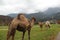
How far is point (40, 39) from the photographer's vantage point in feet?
77.0

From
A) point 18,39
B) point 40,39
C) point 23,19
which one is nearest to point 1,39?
point 18,39

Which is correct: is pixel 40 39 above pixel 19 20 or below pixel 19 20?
below

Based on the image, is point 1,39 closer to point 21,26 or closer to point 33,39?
point 33,39

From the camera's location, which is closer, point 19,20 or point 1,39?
point 19,20

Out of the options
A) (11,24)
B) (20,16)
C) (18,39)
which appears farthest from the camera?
(18,39)

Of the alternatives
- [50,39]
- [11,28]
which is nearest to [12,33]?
[11,28]

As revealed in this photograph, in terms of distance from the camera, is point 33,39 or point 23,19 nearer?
point 23,19

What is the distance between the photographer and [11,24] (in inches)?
655

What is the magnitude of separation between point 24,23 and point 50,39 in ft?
21.9

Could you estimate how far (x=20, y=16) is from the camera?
1772 centimetres

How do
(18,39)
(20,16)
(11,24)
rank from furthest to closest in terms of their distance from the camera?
(18,39)
(20,16)
(11,24)

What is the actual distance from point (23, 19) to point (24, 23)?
0.32m

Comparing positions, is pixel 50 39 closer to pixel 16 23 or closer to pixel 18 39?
pixel 18 39

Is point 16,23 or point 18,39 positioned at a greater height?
point 16,23
